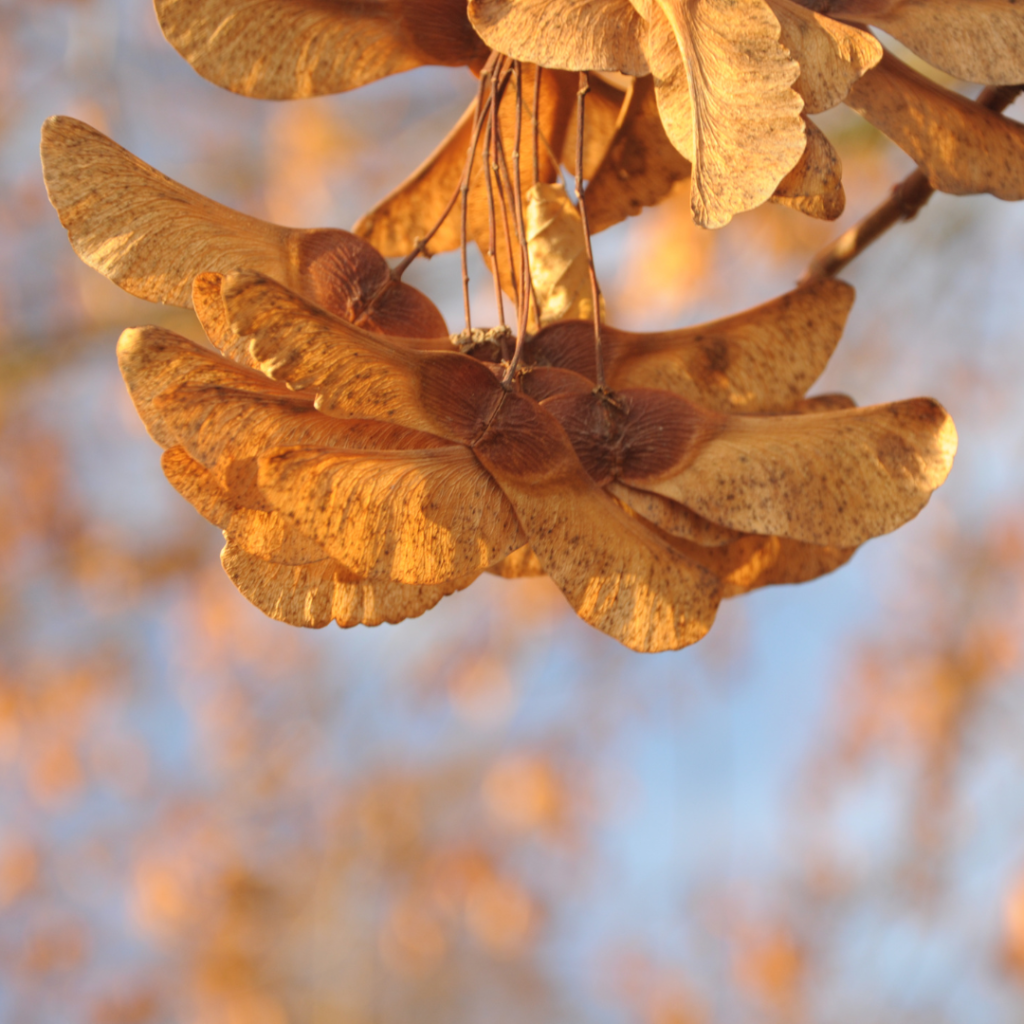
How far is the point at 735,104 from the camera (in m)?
0.48

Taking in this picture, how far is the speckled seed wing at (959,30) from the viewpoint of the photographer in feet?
1.83

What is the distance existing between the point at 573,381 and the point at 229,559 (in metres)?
0.24

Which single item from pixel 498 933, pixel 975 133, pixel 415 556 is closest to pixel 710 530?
pixel 415 556

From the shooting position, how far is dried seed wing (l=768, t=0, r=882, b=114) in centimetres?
49

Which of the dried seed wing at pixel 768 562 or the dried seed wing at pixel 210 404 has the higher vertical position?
the dried seed wing at pixel 210 404

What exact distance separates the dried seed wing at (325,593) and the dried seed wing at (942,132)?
373 mm

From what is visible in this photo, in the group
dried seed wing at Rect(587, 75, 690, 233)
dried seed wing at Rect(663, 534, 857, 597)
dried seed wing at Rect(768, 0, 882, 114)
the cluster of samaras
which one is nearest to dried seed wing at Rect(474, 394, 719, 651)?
the cluster of samaras

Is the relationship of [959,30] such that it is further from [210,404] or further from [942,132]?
[210,404]

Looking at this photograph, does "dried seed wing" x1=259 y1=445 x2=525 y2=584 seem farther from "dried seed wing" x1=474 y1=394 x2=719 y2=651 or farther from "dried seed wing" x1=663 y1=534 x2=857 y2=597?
"dried seed wing" x1=663 y1=534 x2=857 y2=597

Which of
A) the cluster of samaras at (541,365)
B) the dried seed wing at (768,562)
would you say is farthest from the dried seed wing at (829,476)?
the dried seed wing at (768,562)

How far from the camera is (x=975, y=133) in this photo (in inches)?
23.9

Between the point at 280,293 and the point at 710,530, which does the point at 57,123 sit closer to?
the point at 280,293

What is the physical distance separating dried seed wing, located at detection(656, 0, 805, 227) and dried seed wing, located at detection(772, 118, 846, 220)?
4cm

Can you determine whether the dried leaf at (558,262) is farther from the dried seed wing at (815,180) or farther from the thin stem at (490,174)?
the dried seed wing at (815,180)
